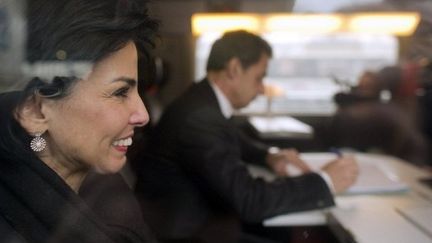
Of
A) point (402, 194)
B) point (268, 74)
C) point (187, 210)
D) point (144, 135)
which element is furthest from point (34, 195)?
point (402, 194)

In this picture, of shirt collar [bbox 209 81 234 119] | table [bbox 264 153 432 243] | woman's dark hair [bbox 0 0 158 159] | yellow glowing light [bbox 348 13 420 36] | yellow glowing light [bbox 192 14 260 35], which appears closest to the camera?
woman's dark hair [bbox 0 0 158 159]

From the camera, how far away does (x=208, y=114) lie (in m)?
1.35

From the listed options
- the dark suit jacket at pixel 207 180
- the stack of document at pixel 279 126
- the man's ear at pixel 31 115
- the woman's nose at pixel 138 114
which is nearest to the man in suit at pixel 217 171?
the dark suit jacket at pixel 207 180

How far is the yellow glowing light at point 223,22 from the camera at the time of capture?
123 centimetres

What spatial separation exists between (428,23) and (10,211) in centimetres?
134

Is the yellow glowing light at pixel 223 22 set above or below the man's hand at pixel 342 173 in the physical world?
above

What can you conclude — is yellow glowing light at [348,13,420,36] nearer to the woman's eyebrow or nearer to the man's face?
the man's face

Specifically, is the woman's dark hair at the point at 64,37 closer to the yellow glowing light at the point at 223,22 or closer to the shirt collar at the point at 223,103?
the yellow glowing light at the point at 223,22

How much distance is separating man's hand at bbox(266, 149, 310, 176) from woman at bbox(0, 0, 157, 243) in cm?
88

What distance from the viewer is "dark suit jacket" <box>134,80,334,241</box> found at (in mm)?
1262

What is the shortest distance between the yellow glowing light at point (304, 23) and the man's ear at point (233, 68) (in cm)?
12

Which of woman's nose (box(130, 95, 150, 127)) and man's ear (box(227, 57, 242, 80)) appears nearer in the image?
woman's nose (box(130, 95, 150, 127))

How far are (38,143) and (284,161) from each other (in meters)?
1.00

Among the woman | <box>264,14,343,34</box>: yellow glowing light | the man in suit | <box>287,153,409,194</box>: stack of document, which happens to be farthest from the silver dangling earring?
<box>287,153,409,194</box>: stack of document
